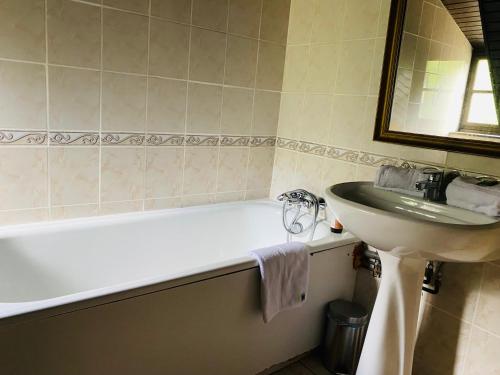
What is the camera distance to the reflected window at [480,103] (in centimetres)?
170

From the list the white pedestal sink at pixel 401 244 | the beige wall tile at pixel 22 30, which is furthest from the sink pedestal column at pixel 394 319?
the beige wall tile at pixel 22 30

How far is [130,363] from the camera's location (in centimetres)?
145

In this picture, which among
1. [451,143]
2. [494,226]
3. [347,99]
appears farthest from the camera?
[347,99]

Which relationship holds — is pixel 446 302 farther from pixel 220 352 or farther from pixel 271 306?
pixel 220 352

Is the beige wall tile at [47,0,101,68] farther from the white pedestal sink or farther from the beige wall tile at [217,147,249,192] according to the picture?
the white pedestal sink

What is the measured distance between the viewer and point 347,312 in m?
2.07

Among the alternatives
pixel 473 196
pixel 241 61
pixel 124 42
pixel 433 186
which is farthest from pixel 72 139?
pixel 473 196

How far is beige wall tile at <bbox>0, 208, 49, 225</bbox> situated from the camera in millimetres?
1881

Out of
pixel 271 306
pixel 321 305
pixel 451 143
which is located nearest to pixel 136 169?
pixel 271 306

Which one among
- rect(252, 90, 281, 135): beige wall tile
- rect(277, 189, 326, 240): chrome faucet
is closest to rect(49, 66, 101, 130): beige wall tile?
rect(252, 90, 281, 135): beige wall tile

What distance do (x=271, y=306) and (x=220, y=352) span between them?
277 millimetres

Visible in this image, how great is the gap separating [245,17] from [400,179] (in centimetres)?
131

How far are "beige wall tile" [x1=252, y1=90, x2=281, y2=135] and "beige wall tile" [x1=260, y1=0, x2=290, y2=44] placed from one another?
0.34 meters

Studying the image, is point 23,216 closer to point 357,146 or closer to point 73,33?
point 73,33
